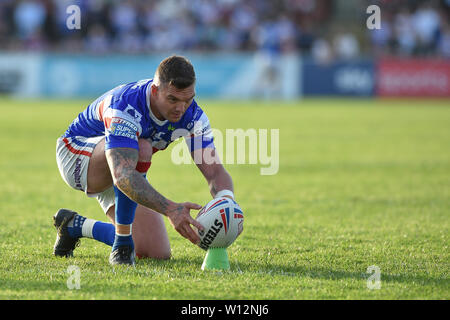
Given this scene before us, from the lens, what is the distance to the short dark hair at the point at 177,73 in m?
5.16

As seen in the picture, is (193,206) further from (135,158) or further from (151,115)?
(151,115)

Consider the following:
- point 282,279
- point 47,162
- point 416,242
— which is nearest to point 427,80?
point 47,162

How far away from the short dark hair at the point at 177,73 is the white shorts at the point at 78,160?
100cm

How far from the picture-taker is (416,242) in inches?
256

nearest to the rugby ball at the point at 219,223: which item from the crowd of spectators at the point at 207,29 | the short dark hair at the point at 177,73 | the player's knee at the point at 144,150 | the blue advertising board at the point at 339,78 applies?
the player's knee at the point at 144,150

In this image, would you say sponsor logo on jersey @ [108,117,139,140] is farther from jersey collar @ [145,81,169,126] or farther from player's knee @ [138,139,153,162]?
jersey collar @ [145,81,169,126]

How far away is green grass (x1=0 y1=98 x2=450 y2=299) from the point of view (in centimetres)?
485

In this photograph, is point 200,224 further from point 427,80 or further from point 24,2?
point 24,2

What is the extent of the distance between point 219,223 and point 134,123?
952 mm

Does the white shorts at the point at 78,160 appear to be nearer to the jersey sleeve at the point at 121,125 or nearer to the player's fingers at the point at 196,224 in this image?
the jersey sleeve at the point at 121,125

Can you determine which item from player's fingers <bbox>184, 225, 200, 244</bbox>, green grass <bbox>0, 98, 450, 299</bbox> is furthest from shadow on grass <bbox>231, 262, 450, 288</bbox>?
player's fingers <bbox>184, 225, 200, 244</bbox>

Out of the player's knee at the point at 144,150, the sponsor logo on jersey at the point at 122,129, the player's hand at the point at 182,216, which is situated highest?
the sponsor logo on jersey at the point at 122,129

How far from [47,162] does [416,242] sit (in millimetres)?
7757

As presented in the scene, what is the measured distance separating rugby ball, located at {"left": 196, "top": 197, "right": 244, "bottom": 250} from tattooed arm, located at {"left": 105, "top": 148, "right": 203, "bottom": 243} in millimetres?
107
